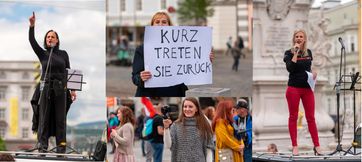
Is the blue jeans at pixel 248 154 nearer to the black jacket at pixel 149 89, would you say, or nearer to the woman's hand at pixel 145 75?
the black jacket at pixel 149 89

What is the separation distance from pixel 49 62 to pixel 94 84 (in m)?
0.50

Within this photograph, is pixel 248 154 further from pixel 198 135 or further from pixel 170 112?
pixel 170 112

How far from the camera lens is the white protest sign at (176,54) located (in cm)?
861

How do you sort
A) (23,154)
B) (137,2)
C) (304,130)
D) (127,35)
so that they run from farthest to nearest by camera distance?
(127,35) → (137,2) → (304,130) → (23,154)

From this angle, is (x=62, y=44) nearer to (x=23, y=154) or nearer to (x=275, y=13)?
(x=23, y=154)

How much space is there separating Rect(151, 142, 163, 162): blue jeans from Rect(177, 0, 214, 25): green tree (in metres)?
15.2

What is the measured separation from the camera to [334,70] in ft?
44.0

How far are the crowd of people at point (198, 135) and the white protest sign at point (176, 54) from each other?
0.29 m

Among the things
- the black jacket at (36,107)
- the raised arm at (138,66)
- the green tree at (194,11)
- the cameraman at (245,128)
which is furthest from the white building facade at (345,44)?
the green tree at (194,11)

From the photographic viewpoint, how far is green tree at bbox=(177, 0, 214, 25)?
24109mm

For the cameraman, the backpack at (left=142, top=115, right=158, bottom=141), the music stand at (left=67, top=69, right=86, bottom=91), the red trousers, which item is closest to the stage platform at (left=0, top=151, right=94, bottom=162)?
the backpack at (left=142, top=115, right=158, bottom=141)

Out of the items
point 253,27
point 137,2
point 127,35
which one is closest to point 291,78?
point 253,27

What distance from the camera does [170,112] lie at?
846cm

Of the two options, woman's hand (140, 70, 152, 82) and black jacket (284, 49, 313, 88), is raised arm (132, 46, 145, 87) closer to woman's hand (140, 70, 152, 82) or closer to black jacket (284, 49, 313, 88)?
woman's hand (140, 70, 152, 82)
